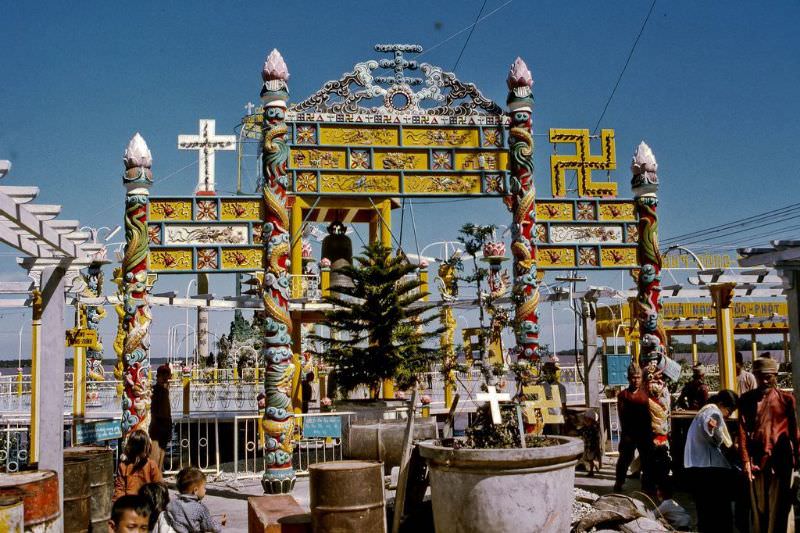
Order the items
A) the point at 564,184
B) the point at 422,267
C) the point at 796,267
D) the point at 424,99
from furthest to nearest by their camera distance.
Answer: the point at 422,267 → the point at 564,184 → the point at 424,99 → the point at 796,267

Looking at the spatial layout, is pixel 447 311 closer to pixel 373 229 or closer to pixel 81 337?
pixel 373 229

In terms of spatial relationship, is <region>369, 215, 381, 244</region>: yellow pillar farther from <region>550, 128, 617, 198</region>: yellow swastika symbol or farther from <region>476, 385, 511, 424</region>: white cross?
<region>476, 385, 511, 424</region>: white cross

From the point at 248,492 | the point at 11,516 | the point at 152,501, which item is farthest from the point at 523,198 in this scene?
the point at 11,516

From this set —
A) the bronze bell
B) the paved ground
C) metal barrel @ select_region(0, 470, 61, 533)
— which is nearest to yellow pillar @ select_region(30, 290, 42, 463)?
metal barrel @ select_region(0, 470, 61, 533)

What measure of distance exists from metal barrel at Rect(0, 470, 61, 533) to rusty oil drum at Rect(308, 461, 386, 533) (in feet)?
6.81

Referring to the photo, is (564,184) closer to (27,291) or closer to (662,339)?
(662,339)

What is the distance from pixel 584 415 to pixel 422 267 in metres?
8.17

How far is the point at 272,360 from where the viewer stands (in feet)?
36.2

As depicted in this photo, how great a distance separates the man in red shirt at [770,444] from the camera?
720 cm

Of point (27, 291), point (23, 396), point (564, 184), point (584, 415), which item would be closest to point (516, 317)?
point (584, 415)

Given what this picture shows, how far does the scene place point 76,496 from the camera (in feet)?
24.6

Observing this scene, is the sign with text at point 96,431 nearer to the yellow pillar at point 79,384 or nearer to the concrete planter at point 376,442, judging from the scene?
the yellow pillar at point 79,384

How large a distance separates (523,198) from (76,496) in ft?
26.1

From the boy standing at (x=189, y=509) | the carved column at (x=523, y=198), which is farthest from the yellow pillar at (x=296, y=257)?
the boy standing at (x=189, y=509)
